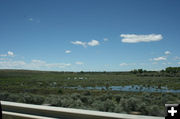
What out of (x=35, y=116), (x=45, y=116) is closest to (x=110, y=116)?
(x=45, y=116)

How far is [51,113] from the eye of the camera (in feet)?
Result: 8.86

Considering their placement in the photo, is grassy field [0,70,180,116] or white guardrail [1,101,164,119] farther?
grassy field [0,70,180,116]

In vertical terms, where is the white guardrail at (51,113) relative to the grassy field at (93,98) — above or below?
above

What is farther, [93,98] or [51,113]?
[93,98]

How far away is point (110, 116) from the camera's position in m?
2.29

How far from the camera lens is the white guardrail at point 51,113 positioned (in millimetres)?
2312

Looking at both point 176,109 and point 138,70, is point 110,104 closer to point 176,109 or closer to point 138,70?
point 176,109

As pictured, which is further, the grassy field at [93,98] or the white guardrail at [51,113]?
the grassy field at [93,98]

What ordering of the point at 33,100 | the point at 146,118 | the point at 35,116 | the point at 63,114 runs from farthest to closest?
the point at 33,100 → the point at 35,116 → the point at 63,114 → the point at 146,118

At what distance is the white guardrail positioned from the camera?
2312 mm

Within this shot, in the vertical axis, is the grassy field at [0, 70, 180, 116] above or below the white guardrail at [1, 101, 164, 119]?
below

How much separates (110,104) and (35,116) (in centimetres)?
426

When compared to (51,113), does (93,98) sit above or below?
below

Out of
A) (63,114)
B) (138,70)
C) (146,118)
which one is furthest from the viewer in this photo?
(138,70)
